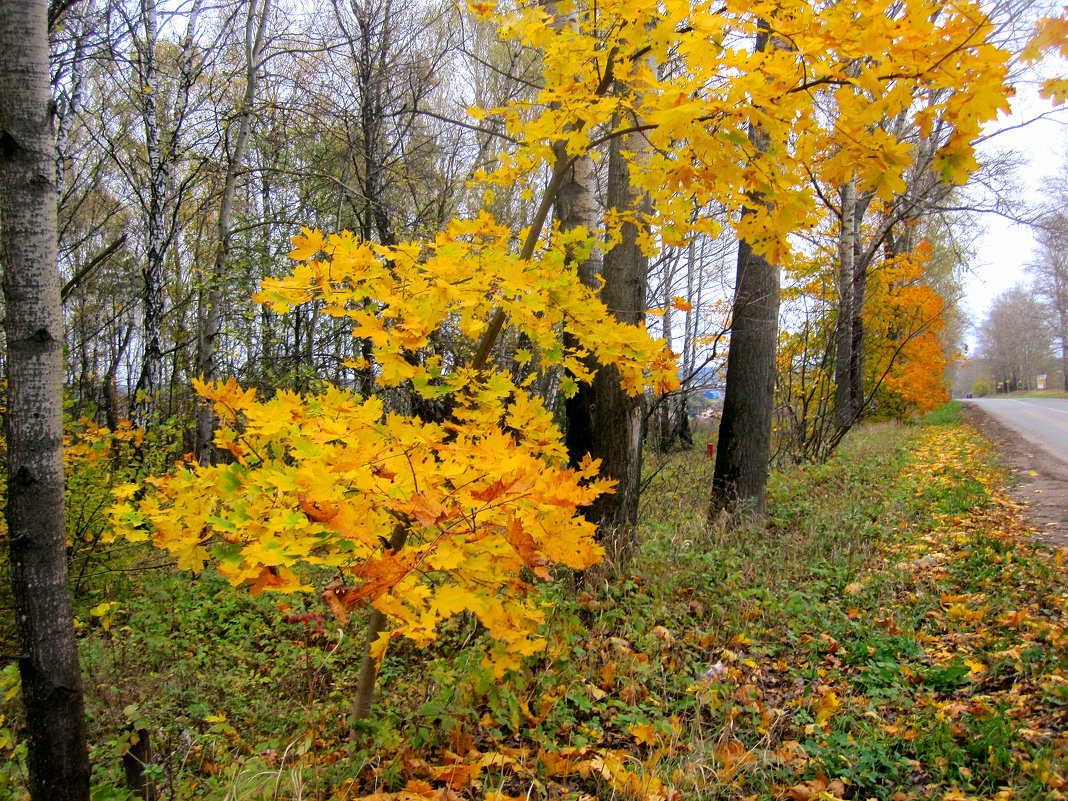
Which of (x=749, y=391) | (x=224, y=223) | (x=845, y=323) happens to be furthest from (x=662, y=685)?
(x=845, y=323)

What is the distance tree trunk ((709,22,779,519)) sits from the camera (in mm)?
5363

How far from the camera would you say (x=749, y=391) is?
18.1 ft

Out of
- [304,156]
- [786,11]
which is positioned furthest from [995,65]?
[304,156]

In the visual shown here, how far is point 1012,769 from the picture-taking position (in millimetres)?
1976

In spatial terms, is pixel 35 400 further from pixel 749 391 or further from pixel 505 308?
pixel 749 391

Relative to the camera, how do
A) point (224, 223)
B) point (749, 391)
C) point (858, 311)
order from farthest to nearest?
point (858, 311) → point (224, 223) → point (749, 391)

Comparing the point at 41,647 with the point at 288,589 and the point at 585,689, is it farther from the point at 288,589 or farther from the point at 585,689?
the point at 585,689

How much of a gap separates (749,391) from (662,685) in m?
3.49

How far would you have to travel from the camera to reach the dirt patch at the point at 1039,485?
14.2 ft

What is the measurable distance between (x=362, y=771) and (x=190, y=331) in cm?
1074

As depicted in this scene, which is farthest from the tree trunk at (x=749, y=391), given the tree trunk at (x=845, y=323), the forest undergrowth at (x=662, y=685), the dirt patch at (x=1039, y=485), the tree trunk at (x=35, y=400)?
the tree trunk at (x=35, y=400)

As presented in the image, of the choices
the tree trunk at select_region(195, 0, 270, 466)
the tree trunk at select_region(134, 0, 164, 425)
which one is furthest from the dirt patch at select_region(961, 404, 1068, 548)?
the tree trunk at select_region(134, 0, 164, 425)

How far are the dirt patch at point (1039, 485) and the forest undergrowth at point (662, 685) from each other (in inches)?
9.5

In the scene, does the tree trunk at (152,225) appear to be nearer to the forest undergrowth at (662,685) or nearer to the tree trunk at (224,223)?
the tree trunk at (224,223)
